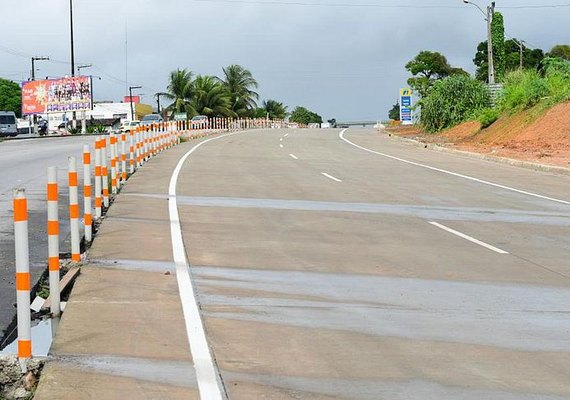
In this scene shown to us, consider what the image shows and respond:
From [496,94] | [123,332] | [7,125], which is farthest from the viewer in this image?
[7,125]

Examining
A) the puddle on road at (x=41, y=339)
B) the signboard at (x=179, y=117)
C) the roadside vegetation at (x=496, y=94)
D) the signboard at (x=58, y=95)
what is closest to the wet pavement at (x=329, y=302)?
the puddle on road at (x=41, y=339)

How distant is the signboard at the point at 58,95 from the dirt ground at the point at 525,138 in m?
46.2

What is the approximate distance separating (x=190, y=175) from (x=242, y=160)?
611 cm

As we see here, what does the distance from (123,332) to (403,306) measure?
258 centimetres

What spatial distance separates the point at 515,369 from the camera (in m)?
6.26

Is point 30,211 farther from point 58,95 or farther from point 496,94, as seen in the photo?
point 58,95

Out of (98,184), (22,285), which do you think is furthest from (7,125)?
(22,285)

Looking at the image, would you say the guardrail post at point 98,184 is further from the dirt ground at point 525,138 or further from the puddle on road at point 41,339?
the dirt ground at point 525,138

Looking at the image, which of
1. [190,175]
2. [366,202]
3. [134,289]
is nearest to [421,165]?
[190,175]

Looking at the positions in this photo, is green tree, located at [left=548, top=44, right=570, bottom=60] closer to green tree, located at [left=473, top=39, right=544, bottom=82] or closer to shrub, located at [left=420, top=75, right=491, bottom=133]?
green tree, located at [left=473, top=39, right=544, bottom=82]

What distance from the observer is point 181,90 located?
9050 cm

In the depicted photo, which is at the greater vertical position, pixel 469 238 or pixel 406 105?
pixel 406 105

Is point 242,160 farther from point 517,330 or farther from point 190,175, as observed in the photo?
point 517,330

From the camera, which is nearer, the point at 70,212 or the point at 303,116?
the point at 70,212
